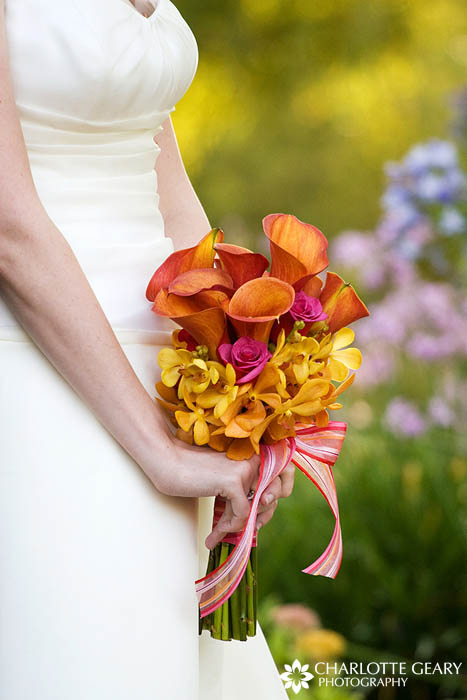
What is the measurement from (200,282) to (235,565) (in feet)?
1.29

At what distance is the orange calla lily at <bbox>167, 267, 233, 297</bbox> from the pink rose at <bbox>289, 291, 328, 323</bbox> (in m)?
0.09

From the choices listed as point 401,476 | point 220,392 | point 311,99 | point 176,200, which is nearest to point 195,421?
point 220,392

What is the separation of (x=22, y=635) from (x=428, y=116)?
24.8 feet

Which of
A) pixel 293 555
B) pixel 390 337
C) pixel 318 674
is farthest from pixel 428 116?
pixel 318 674

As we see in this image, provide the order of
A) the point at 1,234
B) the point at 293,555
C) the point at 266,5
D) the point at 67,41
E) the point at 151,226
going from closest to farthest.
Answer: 1. the point at 1,234
2. the point at 67,41
3. the point at 151,226
4. the point at 293,555
5. the point at 266,5

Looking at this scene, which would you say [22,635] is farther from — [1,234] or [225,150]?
[225,150]

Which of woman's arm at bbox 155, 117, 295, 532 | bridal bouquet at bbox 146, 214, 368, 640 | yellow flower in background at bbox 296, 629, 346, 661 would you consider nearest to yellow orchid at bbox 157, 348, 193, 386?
bridal bouquet at bbox 146, 214, 368, 640

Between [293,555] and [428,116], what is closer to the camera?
[293,555]

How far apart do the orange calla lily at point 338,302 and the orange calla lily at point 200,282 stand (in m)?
0.15

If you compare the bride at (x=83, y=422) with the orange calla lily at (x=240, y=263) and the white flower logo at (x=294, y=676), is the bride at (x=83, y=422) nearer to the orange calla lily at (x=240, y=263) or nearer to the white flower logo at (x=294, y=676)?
the orange calla lily at (x=240, y=263)

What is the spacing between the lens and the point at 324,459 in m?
1.27

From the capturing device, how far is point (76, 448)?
1093 mm

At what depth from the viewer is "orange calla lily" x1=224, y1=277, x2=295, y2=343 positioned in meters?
1.09

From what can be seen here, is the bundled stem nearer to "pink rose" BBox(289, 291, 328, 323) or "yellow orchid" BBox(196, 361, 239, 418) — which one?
"yellow orchid" BBox(196, 361, 239, 418)
